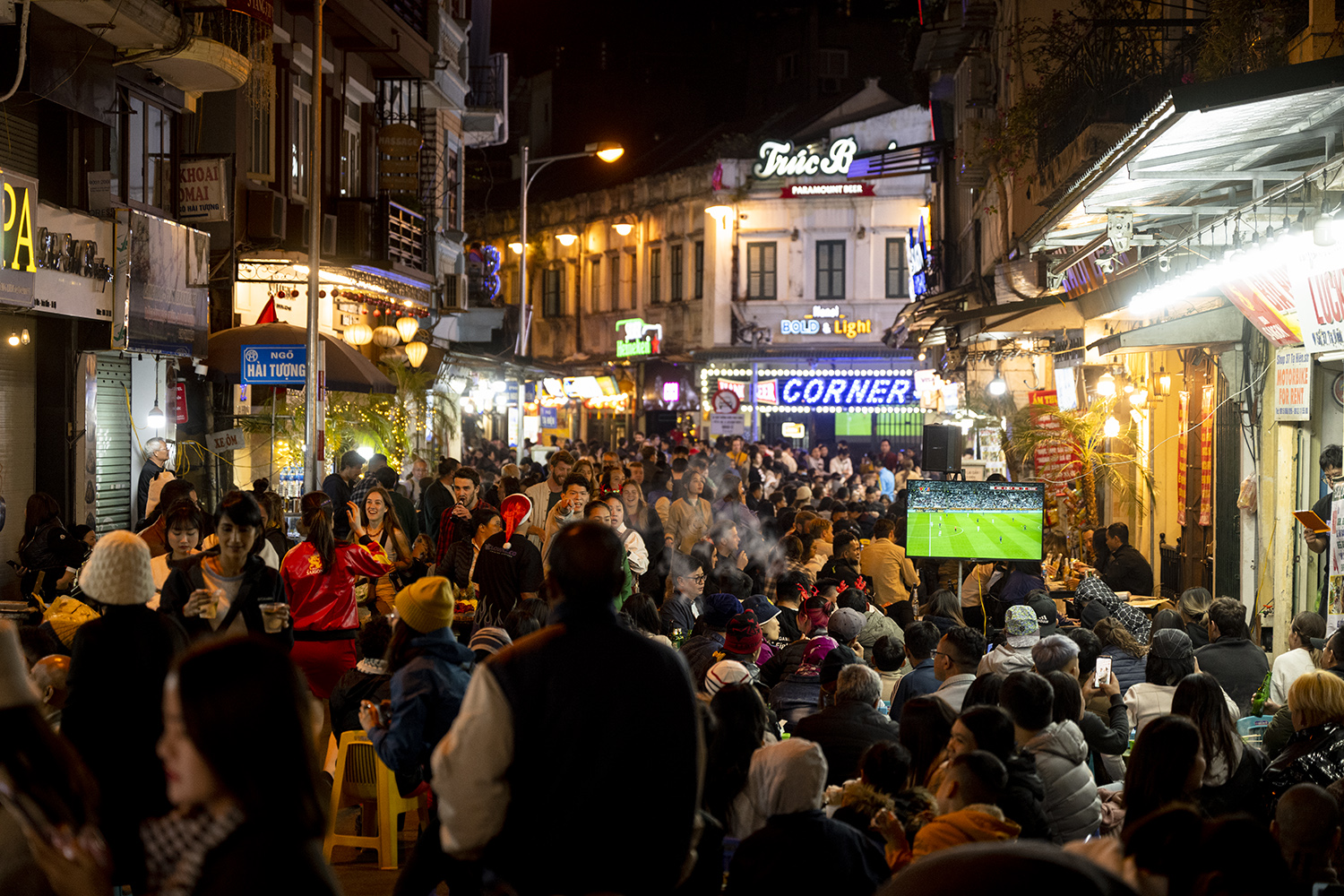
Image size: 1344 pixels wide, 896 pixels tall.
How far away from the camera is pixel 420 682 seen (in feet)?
17.5

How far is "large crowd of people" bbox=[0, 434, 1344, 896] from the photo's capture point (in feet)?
8.93

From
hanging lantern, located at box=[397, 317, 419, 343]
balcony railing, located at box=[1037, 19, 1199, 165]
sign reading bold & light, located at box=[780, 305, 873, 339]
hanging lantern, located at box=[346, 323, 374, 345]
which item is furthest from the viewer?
sign reading bold & light, located at box=[780, 305, 873, 339]

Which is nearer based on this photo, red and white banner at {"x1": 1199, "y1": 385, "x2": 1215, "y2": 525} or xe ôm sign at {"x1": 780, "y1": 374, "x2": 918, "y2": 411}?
red and white banner at {"x1": 1199, "y1": 385, "x2": 1215, "y2": 525}

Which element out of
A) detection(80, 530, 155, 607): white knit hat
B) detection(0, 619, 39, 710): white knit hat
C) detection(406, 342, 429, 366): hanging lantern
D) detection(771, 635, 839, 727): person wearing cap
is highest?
detection(406, 342, 429, 366): hanging lantern

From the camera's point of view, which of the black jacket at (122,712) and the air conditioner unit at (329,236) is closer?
the black jacket at (122,712)

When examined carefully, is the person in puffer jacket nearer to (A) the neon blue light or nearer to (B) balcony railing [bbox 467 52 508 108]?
(B) balcony railing [bbox 467 52 508 108]

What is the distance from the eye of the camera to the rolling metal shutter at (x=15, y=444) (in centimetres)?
1354

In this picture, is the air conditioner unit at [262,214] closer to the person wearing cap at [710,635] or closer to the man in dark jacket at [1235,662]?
the person wearing cap at [710,635]

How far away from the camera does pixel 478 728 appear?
3301 mm

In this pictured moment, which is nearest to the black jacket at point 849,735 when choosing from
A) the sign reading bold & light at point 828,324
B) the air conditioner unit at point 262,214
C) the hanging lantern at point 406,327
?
the air conditioner unit at point 262,214


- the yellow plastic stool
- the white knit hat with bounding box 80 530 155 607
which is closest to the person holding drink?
the yellow plastic stool

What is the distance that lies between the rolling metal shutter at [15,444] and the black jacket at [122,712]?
1006 centimetres

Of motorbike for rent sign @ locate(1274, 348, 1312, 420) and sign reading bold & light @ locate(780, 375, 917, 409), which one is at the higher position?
sign reading bold & light @ locate(780, 375, 917, 409)

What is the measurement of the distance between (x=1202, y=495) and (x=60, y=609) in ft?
39.3
